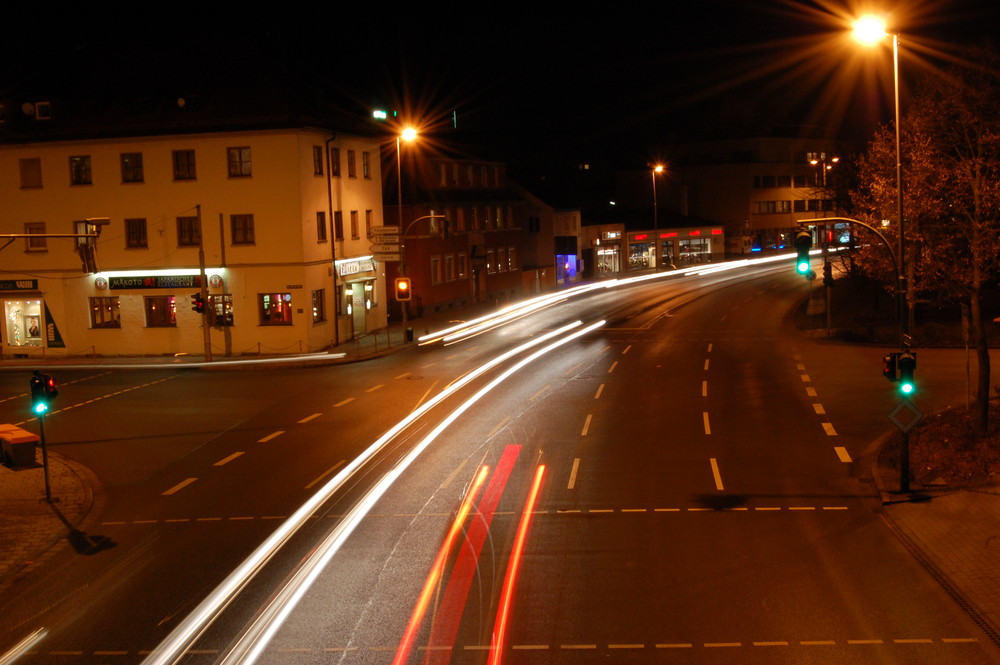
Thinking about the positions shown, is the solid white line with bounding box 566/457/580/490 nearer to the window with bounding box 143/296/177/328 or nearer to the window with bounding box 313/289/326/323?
the window with bounding box 313/289/326/323

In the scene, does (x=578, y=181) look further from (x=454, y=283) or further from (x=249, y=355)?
(x=249, y=355)

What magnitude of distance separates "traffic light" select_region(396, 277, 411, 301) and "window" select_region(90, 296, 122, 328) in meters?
12.6

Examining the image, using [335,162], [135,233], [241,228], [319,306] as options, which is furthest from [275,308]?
[335,162]

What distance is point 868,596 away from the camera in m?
12.6

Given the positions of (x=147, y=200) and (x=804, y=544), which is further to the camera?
(x=147, y=200)

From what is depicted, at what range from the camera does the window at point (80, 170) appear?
43.0 m

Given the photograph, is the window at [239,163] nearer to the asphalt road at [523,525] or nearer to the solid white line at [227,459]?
the asphalt road at [523,525]

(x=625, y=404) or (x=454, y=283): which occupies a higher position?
(x=454, y=283)

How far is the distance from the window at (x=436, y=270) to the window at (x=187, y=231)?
16571 millimetres

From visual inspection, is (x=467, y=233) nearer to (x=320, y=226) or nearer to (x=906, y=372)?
(x=320, y=226)

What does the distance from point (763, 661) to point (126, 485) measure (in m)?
14.5

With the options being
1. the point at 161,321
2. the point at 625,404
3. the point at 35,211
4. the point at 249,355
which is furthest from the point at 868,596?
the point at 35,211

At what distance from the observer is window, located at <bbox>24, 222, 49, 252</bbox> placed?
43.5m

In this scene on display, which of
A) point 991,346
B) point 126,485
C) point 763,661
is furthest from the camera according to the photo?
point 991,346
